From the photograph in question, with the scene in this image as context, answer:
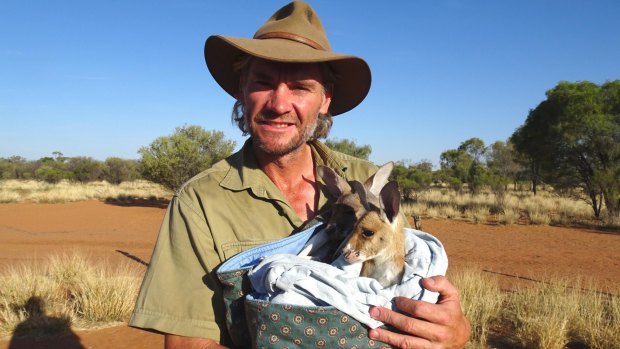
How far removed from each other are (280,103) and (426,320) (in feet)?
4.71

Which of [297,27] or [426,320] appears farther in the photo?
[297,27]

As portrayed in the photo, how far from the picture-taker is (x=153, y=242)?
16.4 m

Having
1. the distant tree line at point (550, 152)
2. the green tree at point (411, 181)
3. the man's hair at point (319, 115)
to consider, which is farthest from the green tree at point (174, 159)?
the man's hair at point (319, 115)

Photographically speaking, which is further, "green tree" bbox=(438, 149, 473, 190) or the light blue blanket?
"green tree" bbox=(438, 149, 473, 190)

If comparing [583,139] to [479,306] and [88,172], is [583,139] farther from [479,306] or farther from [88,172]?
[88,172]

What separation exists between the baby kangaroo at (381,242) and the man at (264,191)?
0.26 metres

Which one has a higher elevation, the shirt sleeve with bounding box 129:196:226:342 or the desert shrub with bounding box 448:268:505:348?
the shirt sleeve with bounding box 129:196:226:342

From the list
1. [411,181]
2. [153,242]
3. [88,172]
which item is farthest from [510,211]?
[88,172]

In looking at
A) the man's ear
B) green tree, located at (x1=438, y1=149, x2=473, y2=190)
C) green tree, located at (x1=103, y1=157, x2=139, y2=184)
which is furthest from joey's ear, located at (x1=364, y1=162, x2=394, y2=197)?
green tree, located at (x1=103, y1=157, x2=139, y2=184)

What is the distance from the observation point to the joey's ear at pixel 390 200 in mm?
2205

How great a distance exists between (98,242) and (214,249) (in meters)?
16.1

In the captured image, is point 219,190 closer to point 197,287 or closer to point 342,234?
point 197,287

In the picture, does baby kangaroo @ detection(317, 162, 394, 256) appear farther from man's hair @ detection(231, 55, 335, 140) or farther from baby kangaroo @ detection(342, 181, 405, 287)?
man's hair @ detection(231, 55, 335, 140)

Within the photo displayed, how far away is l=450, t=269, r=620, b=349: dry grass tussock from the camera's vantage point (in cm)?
613
